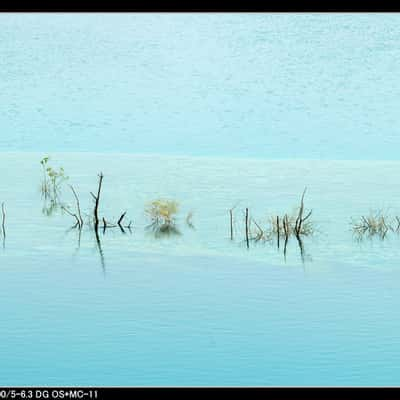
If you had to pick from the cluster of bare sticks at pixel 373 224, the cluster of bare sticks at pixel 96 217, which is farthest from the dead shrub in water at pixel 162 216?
the cluster of bare sticks at pixel 373 224

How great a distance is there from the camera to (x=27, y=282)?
4.59 metres

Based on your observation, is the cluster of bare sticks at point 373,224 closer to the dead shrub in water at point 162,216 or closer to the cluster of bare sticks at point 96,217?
the dead shrub in water at point 162,216

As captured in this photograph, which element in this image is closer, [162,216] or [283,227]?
[162,216]

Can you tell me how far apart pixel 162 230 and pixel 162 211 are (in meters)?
0.09

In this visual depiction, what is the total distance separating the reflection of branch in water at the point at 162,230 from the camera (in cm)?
472

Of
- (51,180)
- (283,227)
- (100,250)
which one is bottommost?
(100,250)

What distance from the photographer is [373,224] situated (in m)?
4.81

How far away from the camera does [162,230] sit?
4754 millimetres

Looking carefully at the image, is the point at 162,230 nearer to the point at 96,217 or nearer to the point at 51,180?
the point at 96,217

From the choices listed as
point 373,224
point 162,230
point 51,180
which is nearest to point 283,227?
point 373,224

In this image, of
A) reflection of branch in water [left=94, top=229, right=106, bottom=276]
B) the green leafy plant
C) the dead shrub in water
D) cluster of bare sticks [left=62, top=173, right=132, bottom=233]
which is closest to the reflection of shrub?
the dead shrub in water

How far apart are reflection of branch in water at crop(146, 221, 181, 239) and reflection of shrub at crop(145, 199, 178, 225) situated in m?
0.01

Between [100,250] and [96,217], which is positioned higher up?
[96,217]

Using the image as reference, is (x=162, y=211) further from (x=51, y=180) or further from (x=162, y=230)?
(x=51, y=180)
